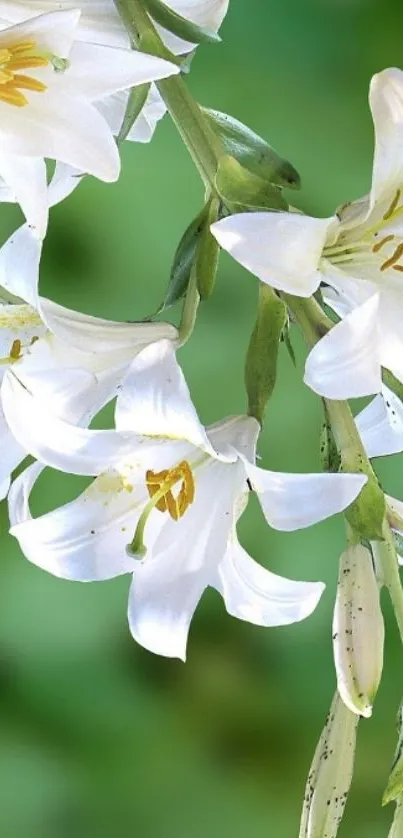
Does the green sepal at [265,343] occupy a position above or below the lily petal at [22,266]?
above

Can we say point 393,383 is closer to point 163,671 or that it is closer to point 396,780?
point 396,780

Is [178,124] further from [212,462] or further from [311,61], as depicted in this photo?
[311,61]

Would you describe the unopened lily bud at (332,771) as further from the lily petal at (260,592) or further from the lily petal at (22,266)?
the lily petal at (22,266)

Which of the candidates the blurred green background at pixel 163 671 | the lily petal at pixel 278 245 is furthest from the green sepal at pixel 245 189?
the blurred green background at pixel 163 671

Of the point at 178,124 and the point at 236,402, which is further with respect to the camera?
the point at 236,402

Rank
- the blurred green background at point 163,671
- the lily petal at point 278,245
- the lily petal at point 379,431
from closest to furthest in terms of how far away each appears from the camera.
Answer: the lily petal at point 278,245, the lily petal at point 379,431, the blurred green background at point 163,671

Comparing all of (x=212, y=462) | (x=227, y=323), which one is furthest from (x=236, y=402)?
(x=212, y=462)

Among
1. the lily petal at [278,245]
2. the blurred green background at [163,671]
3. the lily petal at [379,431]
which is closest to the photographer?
the lily petal at [278,245]

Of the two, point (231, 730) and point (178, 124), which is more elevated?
point (178, 124)
